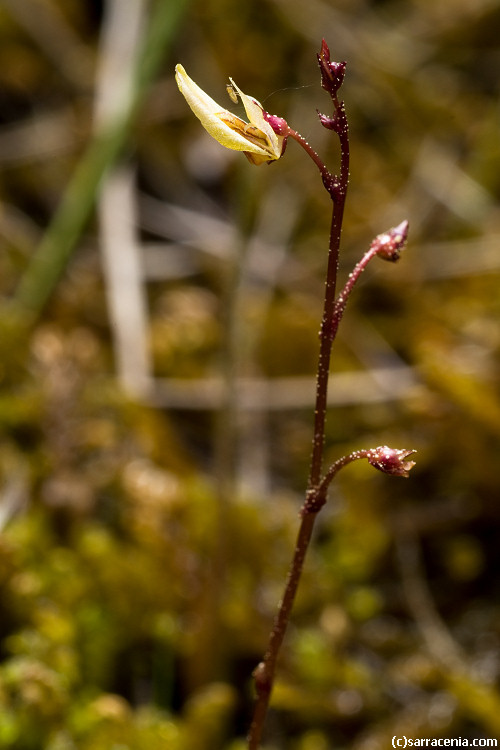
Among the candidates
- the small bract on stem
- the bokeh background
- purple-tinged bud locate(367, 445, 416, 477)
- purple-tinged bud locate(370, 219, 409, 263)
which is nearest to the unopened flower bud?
the small bract on stem

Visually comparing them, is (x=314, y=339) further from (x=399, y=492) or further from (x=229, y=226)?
(x=229, y=226)

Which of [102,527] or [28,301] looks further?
[28,301]

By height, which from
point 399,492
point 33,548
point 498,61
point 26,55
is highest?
point 498,61

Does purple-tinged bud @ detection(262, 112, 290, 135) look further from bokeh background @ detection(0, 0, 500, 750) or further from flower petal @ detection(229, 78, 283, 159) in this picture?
bokeh background @ detection(0, 0, 500, 750)

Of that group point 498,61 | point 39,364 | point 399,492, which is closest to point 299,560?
point 399,492

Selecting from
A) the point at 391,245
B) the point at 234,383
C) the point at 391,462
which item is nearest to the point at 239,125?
the point at 391,245

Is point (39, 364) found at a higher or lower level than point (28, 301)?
lower

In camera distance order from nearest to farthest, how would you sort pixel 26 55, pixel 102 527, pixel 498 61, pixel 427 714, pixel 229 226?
pixel 427 714
pixel 102 527
pixel 229 226
pixel 26 55
pixel 498 61

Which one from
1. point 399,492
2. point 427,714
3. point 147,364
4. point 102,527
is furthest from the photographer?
point 147,364
